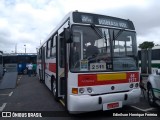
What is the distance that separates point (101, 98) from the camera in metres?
6.54

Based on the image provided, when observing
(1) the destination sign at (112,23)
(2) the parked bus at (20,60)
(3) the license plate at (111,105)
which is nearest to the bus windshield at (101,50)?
(1) the destination sign at (112,23)

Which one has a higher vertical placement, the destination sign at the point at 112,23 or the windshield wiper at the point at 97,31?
the destination sign at the point at 112,23

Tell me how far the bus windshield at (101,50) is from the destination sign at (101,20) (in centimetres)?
19

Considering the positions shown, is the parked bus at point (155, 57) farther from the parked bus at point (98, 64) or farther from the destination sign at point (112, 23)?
the parked bus at point (98, 64)

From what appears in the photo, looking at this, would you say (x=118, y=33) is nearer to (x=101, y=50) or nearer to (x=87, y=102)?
(x=101, y=50)

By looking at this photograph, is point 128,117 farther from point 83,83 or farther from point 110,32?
point 110,32

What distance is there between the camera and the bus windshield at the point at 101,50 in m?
6.61

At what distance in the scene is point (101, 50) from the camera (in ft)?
22.6

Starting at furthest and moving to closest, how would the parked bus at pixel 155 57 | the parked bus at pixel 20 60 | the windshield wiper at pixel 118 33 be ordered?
the parked bus at pixel 20 60, the parked bus at pixel 155 57, the windshield wiper at pixel 118 33

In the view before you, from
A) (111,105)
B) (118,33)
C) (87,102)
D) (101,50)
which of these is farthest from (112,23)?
(87,102)

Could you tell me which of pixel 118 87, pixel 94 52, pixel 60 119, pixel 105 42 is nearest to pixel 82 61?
pixel 94 52

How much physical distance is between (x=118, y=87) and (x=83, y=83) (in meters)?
1.17

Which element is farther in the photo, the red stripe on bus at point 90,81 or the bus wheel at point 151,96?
the bus wheel at point 151,96

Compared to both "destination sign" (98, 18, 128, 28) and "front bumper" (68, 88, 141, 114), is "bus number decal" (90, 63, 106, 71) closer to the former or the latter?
"front bumper" (68, 88, 141, 114)
